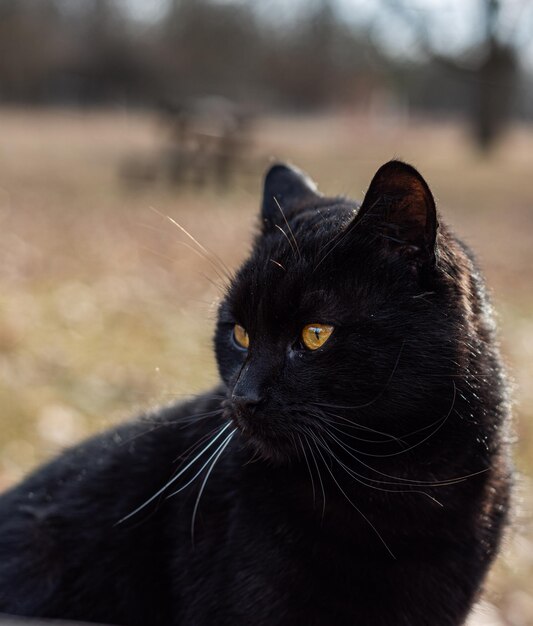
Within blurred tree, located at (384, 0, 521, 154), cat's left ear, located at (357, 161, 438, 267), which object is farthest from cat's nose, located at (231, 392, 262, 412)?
blurred tree, located at (384, 0, 521, 154)

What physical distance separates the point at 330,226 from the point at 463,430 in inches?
22.4

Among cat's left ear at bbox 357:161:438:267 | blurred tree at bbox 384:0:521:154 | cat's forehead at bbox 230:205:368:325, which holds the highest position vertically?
blurred tree at bbox 384:0:521:154

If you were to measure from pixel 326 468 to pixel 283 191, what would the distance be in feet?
2.92

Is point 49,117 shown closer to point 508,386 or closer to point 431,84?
point 431,84

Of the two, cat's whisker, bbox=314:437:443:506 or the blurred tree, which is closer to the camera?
cat's whisker, bbox=314:437:443:506

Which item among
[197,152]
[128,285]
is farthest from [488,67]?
[128,285]

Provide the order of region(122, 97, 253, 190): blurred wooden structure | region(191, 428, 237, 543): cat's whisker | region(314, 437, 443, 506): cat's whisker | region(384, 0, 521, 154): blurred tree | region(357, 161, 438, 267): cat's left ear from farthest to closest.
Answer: region(384, 0, 521, 154): blurred tree, region(122, 97, 253, 190): blurred wooden structure, region(191, 428, 237, 543): cat's whisker, region(314, 437, 443, 506): cat's whisker, region(357, 161, 438, 267): cat's left ear

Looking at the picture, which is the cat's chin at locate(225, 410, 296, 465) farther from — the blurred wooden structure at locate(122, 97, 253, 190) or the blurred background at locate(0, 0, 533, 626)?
the blurred wooden structure at locate(122, 97, 253, 190)

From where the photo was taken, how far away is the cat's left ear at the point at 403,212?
5.23ft

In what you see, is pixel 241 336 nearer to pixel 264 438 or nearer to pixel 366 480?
pixel 264 438

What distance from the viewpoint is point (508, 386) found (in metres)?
1.92

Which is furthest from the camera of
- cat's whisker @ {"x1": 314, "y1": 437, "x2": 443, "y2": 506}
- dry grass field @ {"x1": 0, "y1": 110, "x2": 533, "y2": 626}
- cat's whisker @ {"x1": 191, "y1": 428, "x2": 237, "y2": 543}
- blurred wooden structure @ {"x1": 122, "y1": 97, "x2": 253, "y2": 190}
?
blurred wooden structure @ {"x1": 122, "y1": 97, "x2": 253, "y2": 190}

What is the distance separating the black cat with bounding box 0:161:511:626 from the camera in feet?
5.49

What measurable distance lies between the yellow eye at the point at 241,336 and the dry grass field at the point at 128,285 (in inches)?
8.7
